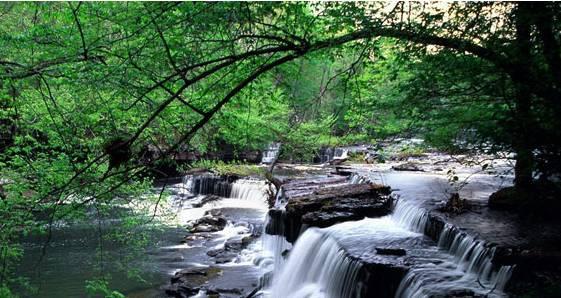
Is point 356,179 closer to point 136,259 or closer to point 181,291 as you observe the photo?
point 181,291

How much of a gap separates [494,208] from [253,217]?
9252 millimetres

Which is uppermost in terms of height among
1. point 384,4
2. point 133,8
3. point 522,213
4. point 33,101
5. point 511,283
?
point 384,4

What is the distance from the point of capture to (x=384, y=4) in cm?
429

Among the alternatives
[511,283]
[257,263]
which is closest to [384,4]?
[511,283]

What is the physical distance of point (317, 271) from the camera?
813 cm

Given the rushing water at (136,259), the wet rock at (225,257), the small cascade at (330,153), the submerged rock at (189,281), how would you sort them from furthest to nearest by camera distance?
the small cascade at (330,153) < the wet rock at (225,257) < the rushing water at (136,259) < the submerged rock at (189,281)

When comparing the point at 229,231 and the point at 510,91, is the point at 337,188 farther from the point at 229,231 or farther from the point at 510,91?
the point at 510,91

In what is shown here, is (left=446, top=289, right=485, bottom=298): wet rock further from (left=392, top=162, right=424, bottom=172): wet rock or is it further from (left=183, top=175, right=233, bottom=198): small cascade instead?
(left=183, top=175, right=233, bottom=198): small cascade

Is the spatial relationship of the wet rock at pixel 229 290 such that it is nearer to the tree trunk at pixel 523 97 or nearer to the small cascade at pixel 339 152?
the tree trunk at pixel 523 97

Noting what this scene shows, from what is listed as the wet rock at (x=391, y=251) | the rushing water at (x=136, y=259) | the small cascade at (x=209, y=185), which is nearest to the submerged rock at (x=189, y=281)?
the rushing water at (x=136, y=259)

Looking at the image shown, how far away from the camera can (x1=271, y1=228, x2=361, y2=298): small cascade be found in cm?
709

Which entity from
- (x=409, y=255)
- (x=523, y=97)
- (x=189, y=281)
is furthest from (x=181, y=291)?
(x=523, y=97)

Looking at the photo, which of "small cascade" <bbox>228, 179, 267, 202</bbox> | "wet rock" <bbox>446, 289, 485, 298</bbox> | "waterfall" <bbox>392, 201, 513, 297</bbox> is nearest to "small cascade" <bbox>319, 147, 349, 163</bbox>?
"small cascade" <bbox>228, 179, 267, 202</bbox>

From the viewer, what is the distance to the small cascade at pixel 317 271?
7.09 metres
